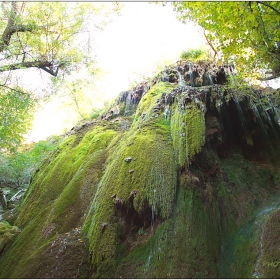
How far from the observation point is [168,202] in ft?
17.4

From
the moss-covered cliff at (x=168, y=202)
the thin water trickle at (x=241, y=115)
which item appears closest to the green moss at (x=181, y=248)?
the moss-covered cliff at (x=168, y=202)

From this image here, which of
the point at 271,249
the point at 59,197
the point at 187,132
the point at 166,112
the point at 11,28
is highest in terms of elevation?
the point at 11,28

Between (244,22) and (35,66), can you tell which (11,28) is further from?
(244,22)

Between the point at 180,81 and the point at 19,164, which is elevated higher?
the point at 180,81

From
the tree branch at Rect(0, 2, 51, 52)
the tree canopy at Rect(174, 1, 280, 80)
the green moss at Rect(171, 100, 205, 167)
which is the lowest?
the green moss at Rect(171, 100, 205, 167)

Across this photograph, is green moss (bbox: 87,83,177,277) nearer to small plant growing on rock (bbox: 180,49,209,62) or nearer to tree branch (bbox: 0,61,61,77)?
tree branch (bbox: 0,61,61,77)

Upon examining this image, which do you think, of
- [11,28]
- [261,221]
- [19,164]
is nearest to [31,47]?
[11,28]

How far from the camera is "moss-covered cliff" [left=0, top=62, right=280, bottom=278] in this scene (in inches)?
185

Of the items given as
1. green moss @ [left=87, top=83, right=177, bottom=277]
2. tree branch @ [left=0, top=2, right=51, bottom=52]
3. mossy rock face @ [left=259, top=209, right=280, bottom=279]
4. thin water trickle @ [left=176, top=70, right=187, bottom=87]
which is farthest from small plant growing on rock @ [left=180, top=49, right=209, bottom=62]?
mossy rock face @ [left=259, top=209, right=280, bottom=279]

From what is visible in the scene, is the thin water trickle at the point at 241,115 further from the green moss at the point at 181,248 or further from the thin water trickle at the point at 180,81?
the green moss at the point at 181,248

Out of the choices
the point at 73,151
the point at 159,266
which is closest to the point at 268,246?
the point at 159,266

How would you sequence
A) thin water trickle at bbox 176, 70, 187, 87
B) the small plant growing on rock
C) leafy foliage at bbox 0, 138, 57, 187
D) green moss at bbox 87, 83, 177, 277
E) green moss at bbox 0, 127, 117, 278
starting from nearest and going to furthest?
green moss at bbox 87, 83, 177, 277, green moss at bbox 0, 127, 117, 278, thin water trickle at bbox 176, 70, 187, 87, leafy foliage at bbox 0, 138, 57, 187, the small plant growing on rock

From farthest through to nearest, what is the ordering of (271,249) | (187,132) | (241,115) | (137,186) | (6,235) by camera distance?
Answer: 1. (241,115)
2. (187,132)
3. (6,235)
4. (137,186)
5. (271,249)

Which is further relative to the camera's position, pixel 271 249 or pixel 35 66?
pixel 35 66
